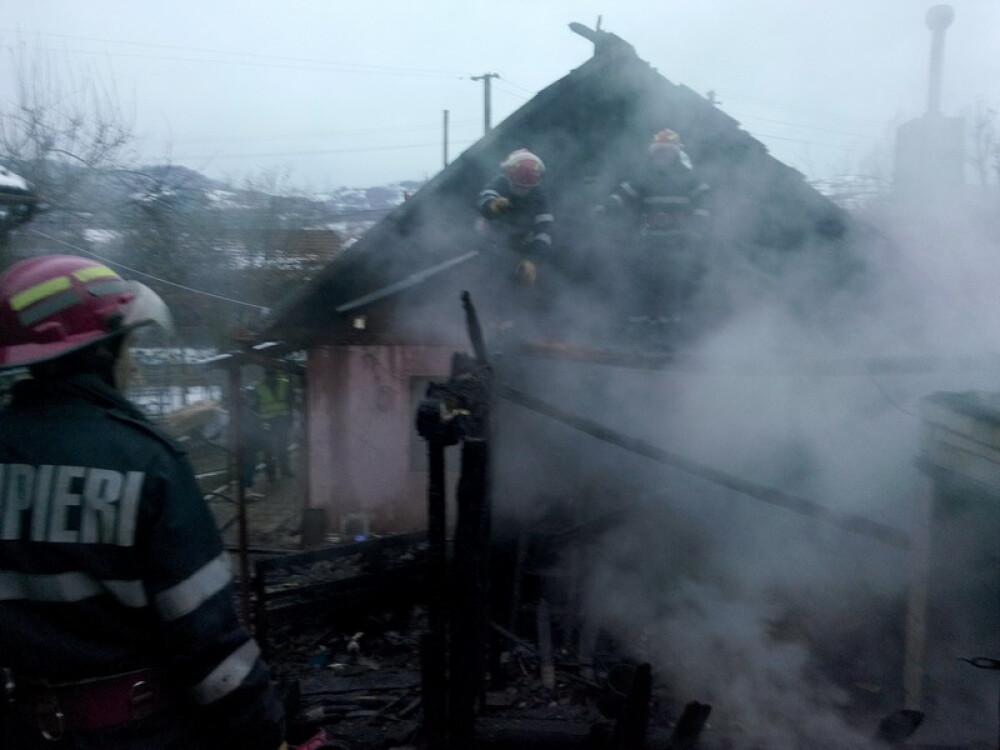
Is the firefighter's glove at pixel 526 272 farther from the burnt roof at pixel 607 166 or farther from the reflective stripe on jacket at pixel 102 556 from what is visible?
the reflective stripe on jacket at pixel 102 556

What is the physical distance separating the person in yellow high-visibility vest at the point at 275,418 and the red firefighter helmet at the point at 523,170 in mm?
5940

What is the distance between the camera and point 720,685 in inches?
171

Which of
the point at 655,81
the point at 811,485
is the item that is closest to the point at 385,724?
the point at 811,485

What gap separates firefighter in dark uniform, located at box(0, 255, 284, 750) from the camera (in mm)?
1556

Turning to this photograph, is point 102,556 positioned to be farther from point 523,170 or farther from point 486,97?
point 486,97

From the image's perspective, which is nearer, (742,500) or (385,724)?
(385,724)

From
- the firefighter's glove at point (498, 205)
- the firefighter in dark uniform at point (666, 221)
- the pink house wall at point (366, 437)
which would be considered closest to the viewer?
the firefighter's glove at point (498, 205)

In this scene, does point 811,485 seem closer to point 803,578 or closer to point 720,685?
point 803,578

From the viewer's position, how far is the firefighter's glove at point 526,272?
5441mm

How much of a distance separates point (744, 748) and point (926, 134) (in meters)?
6.26

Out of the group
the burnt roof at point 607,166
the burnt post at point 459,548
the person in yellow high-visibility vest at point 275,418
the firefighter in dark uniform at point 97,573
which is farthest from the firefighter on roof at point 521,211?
the person in yellow high-visibility vest at point 275,418

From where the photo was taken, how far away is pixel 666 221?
19.4 ft

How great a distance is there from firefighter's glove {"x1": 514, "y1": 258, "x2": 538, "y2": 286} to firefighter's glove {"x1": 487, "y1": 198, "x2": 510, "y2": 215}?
0.38 meters

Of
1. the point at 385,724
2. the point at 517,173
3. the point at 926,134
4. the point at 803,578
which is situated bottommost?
the point at 385,724
